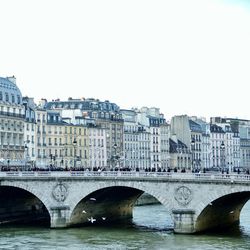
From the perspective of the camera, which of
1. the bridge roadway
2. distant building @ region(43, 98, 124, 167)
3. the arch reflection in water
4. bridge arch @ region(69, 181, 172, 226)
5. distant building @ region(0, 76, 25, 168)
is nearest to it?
the bridge roadway

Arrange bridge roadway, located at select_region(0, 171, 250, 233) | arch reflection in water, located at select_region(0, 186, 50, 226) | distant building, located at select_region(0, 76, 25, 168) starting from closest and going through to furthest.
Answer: bridge roadway, located at select_region(0, 171, 250, 233) → arch reflection in water, located at select_region(0, 186, 50, 226) → distant building, located at select_region(0, 76, 25, 168)

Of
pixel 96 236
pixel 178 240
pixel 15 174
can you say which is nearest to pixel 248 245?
pixel 178 240

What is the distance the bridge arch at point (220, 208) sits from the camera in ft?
231

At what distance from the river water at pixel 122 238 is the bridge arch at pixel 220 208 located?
1.40 metres

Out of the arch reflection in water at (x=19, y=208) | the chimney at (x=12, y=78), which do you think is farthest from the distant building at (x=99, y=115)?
the arch reflection in water at (x=19, y=208)

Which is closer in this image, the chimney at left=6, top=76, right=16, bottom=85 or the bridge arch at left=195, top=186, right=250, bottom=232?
the bridge arch at left=195, top=186, right=250, bottom=232

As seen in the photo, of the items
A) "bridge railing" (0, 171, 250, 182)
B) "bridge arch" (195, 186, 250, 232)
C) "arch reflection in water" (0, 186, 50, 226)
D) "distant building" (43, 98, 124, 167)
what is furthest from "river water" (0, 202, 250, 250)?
"distant building" (43, 98, 124, 167)

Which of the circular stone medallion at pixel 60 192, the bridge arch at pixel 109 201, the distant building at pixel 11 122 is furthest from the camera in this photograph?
the distant building at pixel 11 122

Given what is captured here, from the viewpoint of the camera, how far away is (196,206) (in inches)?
2822

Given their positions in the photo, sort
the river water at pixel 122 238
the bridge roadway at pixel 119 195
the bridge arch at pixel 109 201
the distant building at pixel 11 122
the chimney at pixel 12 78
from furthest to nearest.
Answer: the chimney at pixel 12 78 < the distant building at pixel 11 122 < the bridge arch at pixel 109 201 < the bridge roadway at pixel 119 195 < the river water at pixel 122 238

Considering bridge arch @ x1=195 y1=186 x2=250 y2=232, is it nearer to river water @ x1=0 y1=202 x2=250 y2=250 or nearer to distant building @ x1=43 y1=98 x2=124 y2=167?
river water @ x1=0 y1=202 x2=250 y2=250

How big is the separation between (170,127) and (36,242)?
4049 inches

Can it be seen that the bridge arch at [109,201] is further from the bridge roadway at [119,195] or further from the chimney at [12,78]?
the chimney at [12,78]

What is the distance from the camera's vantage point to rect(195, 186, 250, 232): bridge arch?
2776 inches
